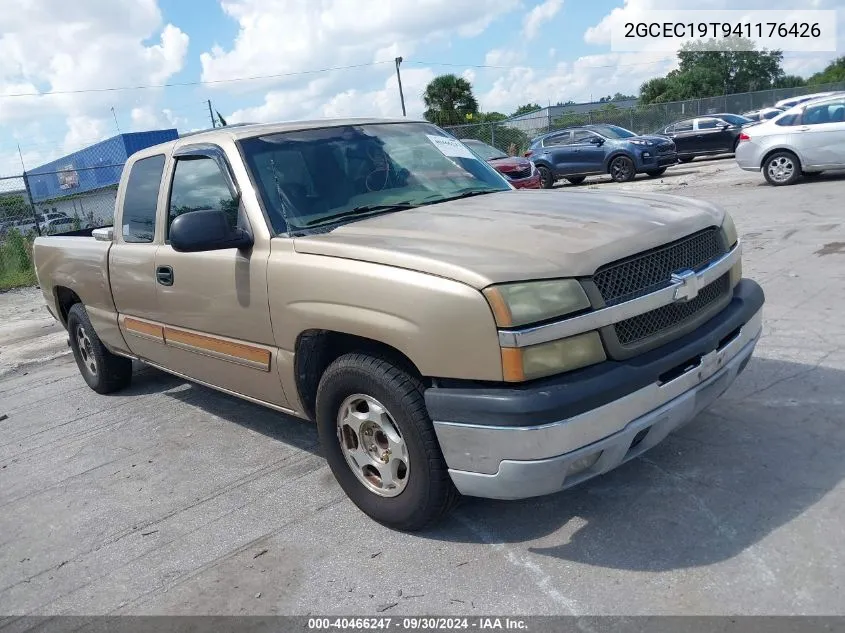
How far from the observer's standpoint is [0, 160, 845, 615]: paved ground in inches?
110

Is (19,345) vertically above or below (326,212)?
below

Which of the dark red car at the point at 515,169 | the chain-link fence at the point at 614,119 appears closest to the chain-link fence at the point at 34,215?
the dark red car at the point at 515,169

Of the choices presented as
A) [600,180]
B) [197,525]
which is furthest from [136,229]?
[600,180]

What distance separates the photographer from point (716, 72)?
7275 cm

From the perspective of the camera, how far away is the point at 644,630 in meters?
2.50

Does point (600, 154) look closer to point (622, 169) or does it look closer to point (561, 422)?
point (622, 169)

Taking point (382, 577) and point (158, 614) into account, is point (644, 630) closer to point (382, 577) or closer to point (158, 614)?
point (382, 577)

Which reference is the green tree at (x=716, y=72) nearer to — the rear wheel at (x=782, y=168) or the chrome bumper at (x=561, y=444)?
the rear wheel at (x=782, y=168)

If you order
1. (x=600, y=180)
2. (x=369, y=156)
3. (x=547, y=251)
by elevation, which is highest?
(x=369, y=156)

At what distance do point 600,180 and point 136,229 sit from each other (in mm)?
18478

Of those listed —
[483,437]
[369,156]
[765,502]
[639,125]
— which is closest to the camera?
[483,437]

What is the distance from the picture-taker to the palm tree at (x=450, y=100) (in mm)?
42750

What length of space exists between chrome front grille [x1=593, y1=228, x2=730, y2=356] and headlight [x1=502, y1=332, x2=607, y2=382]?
0.32 ft

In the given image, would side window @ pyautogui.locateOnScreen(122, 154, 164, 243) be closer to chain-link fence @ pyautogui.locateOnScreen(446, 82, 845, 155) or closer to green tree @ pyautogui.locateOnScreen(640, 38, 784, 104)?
chain-link fence @ pyautogui.locateOnScreen(446, 82, 845, 155)
